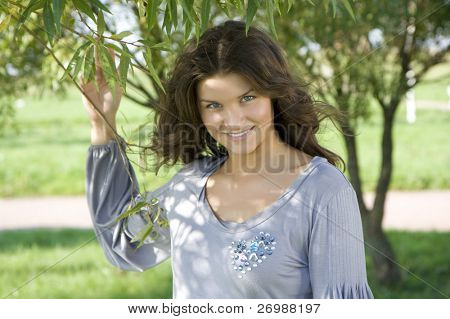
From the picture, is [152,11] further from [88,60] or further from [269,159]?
[269,159]

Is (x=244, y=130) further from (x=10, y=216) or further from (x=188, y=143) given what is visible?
(x=10, y=216)

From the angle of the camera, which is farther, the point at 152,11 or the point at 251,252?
the point at 251,252

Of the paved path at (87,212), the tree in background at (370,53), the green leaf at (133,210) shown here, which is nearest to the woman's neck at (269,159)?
the green leaf at (133,210)

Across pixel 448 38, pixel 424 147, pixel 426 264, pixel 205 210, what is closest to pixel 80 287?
pixel 426 264

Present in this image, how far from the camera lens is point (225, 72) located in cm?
162

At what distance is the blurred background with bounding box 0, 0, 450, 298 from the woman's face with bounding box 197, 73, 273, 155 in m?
0.16

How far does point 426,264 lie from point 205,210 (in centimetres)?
314

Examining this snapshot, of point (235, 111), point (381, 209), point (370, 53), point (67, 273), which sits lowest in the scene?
point (67, 273)

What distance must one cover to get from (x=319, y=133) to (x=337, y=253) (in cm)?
52

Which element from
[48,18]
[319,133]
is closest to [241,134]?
[319,133]

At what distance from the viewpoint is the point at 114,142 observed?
71.1 inches

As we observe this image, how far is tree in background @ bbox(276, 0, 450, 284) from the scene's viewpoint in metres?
3.01

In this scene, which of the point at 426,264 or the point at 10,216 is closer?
the point at 426,264

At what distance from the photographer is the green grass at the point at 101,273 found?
4.18 meters
